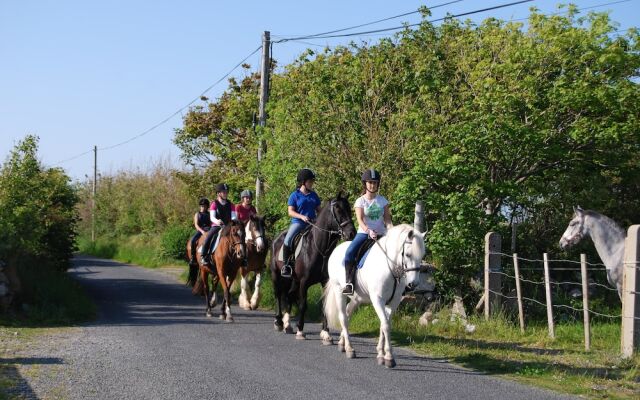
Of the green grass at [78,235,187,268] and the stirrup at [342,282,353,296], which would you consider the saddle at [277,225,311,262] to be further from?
the green grass at [78,235,187,268]

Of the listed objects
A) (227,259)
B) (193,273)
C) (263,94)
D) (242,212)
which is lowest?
(193,273)

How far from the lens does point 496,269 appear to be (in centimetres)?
1509

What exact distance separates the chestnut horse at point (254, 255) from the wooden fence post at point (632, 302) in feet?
24.4

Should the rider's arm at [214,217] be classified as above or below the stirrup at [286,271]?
above

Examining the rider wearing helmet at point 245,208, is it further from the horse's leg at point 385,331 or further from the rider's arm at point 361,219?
the horse's leg at point 385,331

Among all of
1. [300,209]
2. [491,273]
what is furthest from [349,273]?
[491,273]

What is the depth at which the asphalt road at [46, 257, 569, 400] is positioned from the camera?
8.76m

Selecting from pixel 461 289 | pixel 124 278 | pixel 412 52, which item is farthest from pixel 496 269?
pixel 124 278

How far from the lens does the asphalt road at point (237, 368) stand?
28.7 feet

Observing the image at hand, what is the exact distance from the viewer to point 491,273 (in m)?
15.0

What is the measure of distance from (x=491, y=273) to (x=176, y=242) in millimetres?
22705

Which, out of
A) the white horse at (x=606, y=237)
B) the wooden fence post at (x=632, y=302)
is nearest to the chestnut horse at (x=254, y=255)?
the white horse at (x=606, y=237)

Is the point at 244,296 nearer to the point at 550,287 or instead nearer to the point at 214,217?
the point at 214,217

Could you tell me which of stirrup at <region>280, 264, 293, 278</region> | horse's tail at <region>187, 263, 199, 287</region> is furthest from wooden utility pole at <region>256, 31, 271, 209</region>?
stirrup at <region>280, 264, 293, 278</region>
